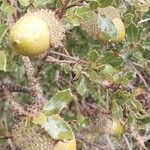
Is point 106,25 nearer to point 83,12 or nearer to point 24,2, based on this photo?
point 83,12

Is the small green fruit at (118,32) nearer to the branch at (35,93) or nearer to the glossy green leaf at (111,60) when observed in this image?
the glossy green leaf at (111,60)

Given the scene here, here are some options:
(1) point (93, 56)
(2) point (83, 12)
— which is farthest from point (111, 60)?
(2) point (83, 12)

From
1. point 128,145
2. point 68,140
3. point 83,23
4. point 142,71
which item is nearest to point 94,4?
point 83,23

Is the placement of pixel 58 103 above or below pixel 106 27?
below

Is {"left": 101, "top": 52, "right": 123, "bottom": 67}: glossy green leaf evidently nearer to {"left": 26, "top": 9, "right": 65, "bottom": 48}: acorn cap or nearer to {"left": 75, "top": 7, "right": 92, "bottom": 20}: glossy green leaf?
{"left": 75, "top": 7, "right": 92, "bottom": 20}: glossy green leaf

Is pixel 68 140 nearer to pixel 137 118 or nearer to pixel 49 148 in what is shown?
pixel 49 148

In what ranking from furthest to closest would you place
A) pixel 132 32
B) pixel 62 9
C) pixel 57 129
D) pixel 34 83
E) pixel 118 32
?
1. pixel 132 32
2. pixel 118 32
3. pixel 34 83
4. pixel 62 9
5. pixel 57 129
